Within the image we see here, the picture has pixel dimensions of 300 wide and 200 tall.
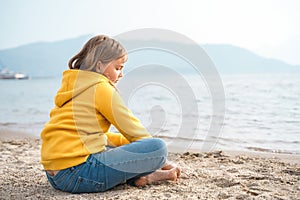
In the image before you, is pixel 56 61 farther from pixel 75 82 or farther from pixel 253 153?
pixel 75 82

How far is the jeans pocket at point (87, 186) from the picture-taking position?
→ 2.43 metres

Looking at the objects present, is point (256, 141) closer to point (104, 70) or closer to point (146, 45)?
point (146, 45)

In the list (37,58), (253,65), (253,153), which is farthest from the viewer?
(37,58)

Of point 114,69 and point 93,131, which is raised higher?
point 114,69

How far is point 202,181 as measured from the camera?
2746 mm

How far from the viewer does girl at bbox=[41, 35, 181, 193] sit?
235cm

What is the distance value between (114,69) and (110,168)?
2.24 ft

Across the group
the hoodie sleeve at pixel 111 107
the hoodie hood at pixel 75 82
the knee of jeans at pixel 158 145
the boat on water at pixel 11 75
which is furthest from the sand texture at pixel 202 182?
the boat on water at pixel 11 75

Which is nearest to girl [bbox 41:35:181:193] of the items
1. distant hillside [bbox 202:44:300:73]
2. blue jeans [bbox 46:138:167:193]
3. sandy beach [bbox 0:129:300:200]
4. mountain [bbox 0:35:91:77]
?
blue jeans [bbox 46:138:167:193]

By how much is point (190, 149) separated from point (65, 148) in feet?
8.28


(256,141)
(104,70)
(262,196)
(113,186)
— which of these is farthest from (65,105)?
(256,141)

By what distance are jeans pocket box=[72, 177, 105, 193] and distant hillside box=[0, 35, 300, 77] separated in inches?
A: 1240

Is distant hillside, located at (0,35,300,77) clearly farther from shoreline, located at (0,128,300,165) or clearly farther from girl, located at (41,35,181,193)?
girl, located at (41,35,181,193)

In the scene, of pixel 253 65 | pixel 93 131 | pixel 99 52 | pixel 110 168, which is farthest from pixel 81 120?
pixel 253 65
